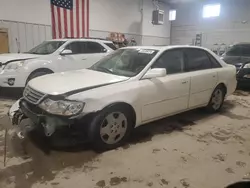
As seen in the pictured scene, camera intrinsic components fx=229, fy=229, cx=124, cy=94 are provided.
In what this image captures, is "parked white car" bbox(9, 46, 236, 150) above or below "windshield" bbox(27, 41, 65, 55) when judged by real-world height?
below

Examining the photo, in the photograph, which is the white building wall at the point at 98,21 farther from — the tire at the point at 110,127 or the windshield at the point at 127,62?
the tire at the point at 110,127

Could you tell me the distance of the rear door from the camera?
3718mm

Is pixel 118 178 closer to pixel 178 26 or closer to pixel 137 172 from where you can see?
pixel 137 172

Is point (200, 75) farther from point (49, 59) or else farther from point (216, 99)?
point (49, 59)

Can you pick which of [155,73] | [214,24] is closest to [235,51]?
[155,73]

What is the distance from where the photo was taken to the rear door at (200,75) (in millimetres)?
3718

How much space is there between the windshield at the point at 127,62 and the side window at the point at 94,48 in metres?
2.70

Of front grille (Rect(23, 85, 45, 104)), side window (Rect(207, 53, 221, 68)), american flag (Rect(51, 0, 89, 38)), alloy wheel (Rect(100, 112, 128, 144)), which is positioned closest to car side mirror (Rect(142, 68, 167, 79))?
alloy wheel (Rect(100, 112, 128, 144))

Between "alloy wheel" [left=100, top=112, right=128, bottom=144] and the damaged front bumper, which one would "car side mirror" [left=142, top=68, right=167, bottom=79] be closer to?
"alloy wheel" [left=100, top=112, right=128, bottom=144]

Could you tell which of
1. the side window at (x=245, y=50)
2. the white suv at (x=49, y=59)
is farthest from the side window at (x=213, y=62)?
the side window at (x=245, y=50)

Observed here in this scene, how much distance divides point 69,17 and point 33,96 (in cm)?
734

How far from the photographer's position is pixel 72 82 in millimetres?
2863

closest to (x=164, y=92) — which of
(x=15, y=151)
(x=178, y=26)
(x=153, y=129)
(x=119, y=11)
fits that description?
(x=153, y=129)

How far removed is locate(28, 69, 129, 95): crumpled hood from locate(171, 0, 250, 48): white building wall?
10929 mm
